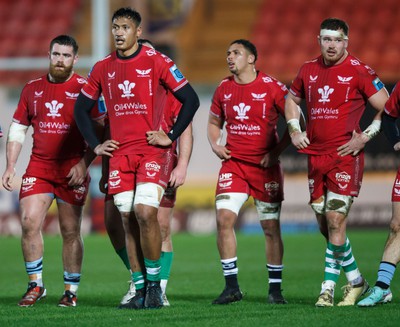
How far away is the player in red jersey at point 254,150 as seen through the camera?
9.05 metres

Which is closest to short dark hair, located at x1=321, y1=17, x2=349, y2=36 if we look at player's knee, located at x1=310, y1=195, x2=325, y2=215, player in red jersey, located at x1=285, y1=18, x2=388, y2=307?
player in red jersey, located at x1=285, y1=18, x2=388, y2=307

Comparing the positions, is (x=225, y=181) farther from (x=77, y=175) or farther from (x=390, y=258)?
(x=390, y=258)

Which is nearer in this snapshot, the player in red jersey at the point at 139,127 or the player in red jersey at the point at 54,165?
the player in red jersey at the point at 139,127

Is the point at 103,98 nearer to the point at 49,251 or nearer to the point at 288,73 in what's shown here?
the point at 49,251

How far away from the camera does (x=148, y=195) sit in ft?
26.5

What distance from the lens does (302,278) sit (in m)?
11.3

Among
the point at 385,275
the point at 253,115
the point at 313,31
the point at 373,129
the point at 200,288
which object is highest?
the point at 313,31

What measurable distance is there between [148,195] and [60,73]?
159 centimetres

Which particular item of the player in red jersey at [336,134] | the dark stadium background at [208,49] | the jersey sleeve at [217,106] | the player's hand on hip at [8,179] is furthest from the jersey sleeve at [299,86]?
the dark stadium background at [208,49]

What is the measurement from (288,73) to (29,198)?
12.0 metres

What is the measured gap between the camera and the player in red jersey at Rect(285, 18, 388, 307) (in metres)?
8.50

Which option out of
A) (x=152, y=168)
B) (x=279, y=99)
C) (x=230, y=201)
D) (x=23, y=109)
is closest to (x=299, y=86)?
(x=279, y=99)

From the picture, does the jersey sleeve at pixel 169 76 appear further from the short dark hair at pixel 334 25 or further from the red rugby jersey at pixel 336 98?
the short dark hair at pixel 334 25

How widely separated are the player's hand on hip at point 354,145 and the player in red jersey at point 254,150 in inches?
28.3
